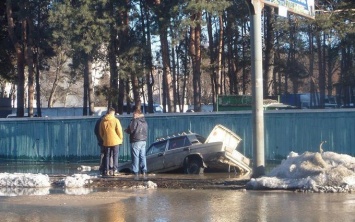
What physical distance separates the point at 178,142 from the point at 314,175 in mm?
6605

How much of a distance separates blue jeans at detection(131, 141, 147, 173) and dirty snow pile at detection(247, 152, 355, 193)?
450 cm

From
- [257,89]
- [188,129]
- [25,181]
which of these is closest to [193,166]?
[257,89]

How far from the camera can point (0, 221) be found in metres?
11.9

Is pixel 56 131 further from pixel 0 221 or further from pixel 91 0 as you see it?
pixel 0 221

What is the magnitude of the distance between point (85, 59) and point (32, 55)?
8922mm

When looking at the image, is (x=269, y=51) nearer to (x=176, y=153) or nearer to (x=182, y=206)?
(x=176, y=153)

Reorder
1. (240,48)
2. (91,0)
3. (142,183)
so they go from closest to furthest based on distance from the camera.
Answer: (142,183) → (91,0) → (240,48)

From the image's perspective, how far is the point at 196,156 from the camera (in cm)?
2086

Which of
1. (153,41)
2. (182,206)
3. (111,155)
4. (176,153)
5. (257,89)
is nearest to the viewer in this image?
(182,206)

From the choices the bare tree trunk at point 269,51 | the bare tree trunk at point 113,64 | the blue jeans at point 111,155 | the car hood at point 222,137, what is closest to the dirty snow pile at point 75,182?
the blue jeans at point 111,155

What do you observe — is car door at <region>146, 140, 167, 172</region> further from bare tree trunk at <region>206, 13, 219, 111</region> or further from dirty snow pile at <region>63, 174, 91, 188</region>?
bare tree trunk at <region>206, 13, 219, 111</region>

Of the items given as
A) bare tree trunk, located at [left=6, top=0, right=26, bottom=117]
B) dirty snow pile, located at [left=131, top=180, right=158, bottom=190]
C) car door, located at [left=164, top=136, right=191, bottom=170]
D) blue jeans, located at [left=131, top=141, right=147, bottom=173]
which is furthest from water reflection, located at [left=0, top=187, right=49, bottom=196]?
bare tree trunk, located at [left=6, top=0, right=26, bottom=117]

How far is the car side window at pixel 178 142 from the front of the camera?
21.1 m

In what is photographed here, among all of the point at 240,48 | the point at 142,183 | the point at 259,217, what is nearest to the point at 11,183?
the point at 142,183
